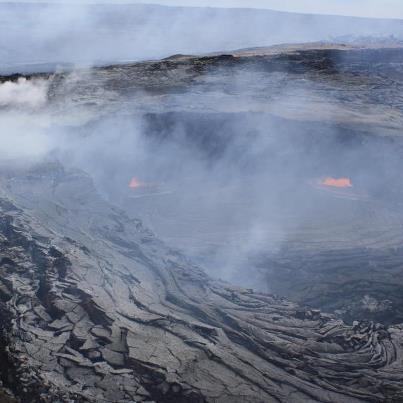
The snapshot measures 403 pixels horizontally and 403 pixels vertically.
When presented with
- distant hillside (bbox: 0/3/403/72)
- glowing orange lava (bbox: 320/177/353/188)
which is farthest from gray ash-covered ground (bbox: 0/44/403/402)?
distant hillside (bbox: 0/3/403/72)

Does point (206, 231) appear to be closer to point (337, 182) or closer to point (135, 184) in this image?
point (135, 184)

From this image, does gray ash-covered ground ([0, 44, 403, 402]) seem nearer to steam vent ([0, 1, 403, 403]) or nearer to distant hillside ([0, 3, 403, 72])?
steam vent ([0, 1, 403, 403])

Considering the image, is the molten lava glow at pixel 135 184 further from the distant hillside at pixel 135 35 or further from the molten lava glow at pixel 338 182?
the distant hillside at pixel 135 35

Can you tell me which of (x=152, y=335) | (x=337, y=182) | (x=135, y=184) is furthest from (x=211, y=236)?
(x=152, y=335)

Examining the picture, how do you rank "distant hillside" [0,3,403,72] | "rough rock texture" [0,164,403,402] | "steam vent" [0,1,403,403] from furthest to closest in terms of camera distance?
"distant hillside" [0,3,403,72] → "steam vent" [0,1,403,403] → "rough rock texture" [0,164,403,402]

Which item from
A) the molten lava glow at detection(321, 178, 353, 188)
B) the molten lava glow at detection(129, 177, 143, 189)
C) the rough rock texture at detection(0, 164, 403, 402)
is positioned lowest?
the molten lava glow at detection(321, 178, 353, 188)

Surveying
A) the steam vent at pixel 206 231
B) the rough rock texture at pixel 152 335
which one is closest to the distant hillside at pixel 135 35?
the steam vent at pixel 206 231

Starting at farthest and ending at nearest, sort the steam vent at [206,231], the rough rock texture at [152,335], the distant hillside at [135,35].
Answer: the distant hillside at [135,35] < the steam vent at [206,231] < the rough rock texture at [152,335]
